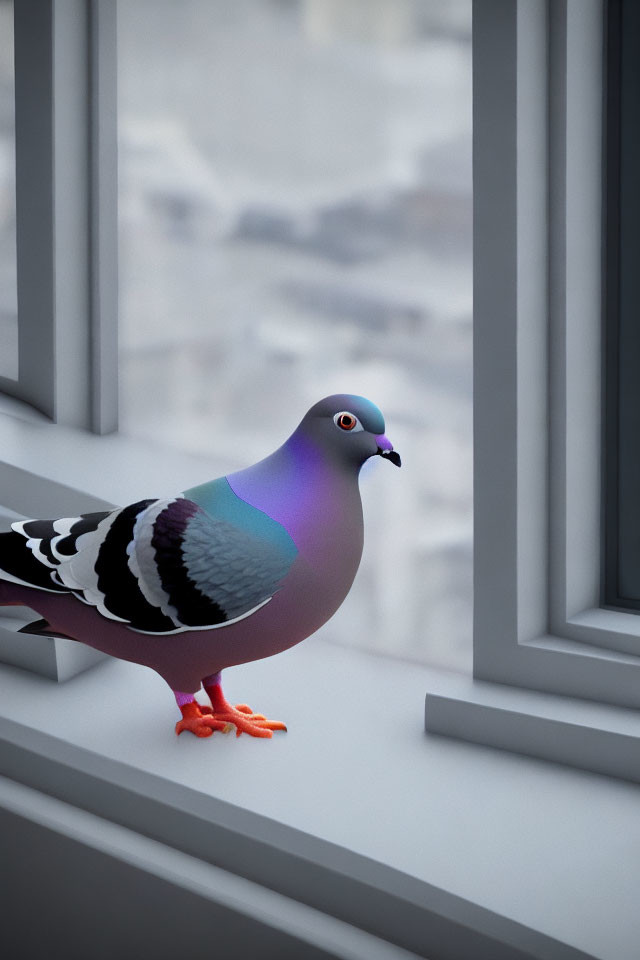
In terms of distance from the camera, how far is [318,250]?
1102mm

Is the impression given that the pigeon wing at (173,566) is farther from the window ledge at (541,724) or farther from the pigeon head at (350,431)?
the window ledge at (541,724)

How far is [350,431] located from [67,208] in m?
0.63

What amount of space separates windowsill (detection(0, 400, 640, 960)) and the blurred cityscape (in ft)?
0.47

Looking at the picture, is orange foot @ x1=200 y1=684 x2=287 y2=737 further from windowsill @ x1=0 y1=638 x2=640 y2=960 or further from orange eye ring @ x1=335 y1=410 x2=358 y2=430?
orange eye ring @ x1=335 y1=410 x2=358 y2=430

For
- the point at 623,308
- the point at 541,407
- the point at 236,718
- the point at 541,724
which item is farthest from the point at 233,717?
the point at 623,308

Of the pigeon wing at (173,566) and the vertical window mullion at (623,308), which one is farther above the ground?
the vertical window mullion at (623,308)

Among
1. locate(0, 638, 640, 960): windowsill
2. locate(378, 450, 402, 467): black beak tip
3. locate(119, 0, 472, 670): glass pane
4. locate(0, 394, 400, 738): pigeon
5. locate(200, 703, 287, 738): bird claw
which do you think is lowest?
locate(0, 638, 640, 960): windowsill

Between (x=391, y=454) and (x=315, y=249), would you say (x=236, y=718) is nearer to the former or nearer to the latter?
(x=391, y=454)

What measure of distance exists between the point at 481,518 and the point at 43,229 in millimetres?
678

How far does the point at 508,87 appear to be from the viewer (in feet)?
2.72

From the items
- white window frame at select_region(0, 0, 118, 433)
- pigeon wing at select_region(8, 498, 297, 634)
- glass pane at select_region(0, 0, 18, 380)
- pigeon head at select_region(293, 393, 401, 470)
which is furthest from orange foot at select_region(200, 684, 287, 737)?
glass pane at select_region(0, 0, 18, 380)

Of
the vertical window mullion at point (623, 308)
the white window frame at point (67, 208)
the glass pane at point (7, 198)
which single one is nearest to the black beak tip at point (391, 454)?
the vertical window mullion at point (623, 308)

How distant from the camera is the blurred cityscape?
1.01 meters

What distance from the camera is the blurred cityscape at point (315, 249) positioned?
101 centimetres
